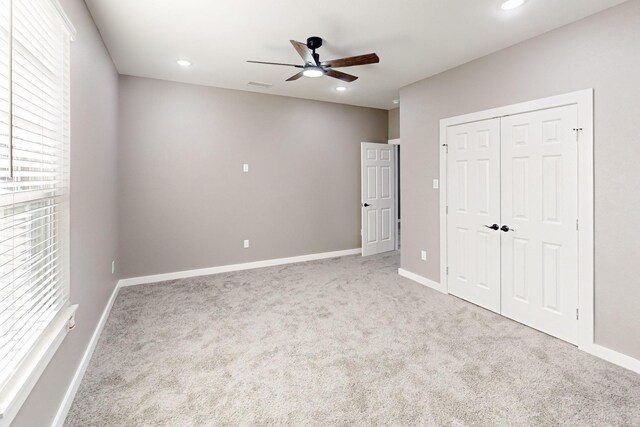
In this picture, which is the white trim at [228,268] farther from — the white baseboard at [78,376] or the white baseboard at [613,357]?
the white baseboard at [613,357]

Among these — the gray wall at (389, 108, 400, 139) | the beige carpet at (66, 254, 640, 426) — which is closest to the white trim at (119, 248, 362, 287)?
the beige carpet at (66, 254, 640, 426)

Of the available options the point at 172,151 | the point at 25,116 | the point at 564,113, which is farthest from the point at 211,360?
the point at 564,113

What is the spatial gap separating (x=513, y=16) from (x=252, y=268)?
4.35 m

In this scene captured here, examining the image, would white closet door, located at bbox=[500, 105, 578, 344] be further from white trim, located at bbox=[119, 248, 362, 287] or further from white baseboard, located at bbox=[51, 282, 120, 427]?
white baseboard, located at bbox=[51, 282, 120, 427]

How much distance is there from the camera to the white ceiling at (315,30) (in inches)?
104

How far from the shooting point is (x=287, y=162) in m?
5.49

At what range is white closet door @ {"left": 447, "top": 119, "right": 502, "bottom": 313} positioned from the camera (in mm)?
3512

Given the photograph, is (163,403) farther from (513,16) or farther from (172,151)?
(513,16)

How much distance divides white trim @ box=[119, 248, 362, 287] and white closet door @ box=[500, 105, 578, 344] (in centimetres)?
305

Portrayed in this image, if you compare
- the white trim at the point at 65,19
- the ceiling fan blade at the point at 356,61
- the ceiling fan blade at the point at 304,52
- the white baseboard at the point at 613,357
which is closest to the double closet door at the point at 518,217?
the white baseboard at the point at 613,357

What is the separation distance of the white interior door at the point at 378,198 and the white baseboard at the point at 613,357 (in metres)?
3.68

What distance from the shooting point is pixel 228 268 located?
5070mm

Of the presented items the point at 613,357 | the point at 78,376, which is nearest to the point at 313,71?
the point at 78,376

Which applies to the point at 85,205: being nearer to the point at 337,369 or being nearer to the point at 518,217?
the point at 337,369
